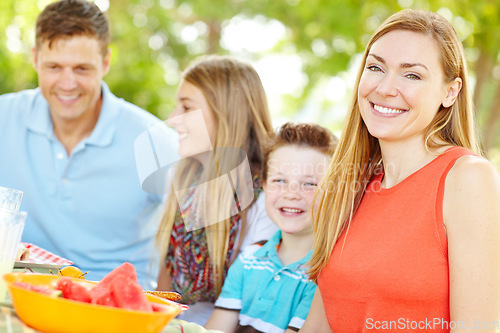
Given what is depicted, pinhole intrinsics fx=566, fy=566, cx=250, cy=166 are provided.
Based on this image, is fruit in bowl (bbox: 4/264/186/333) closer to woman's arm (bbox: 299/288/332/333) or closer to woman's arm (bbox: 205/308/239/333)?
woman's arm (bbox: 299/288/332/333)

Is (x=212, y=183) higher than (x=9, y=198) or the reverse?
higher

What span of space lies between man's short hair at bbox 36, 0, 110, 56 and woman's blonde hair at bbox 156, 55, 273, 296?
1.84ft

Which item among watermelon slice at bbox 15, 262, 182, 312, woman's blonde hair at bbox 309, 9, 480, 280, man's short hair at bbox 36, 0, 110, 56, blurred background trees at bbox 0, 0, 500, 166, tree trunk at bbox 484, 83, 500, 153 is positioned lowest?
watermelon slice at bbox 15, 262, 182, 312

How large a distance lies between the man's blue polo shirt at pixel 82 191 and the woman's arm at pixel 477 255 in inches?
65.4

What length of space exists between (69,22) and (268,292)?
1.64 meters

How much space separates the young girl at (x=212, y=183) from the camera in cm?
254

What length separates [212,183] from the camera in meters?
2.65

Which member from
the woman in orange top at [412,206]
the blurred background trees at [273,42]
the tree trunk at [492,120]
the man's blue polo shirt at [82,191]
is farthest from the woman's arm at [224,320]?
the tree trunk at [492,120]

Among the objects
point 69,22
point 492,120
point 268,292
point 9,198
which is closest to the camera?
point 9,198

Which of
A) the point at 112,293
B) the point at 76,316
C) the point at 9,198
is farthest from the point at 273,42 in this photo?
the point at 76,316

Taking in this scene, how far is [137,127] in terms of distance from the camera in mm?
2994

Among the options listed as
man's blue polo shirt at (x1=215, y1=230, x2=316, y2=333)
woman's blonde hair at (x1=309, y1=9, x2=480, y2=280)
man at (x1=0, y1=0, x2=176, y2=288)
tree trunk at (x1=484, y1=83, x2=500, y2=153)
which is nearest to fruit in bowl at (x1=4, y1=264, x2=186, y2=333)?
woman's blonde hair at (x1=309, y1=9, x2=480, y2=280)

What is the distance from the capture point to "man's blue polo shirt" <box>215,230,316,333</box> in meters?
2.18

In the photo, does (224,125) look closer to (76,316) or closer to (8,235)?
(8,235)
